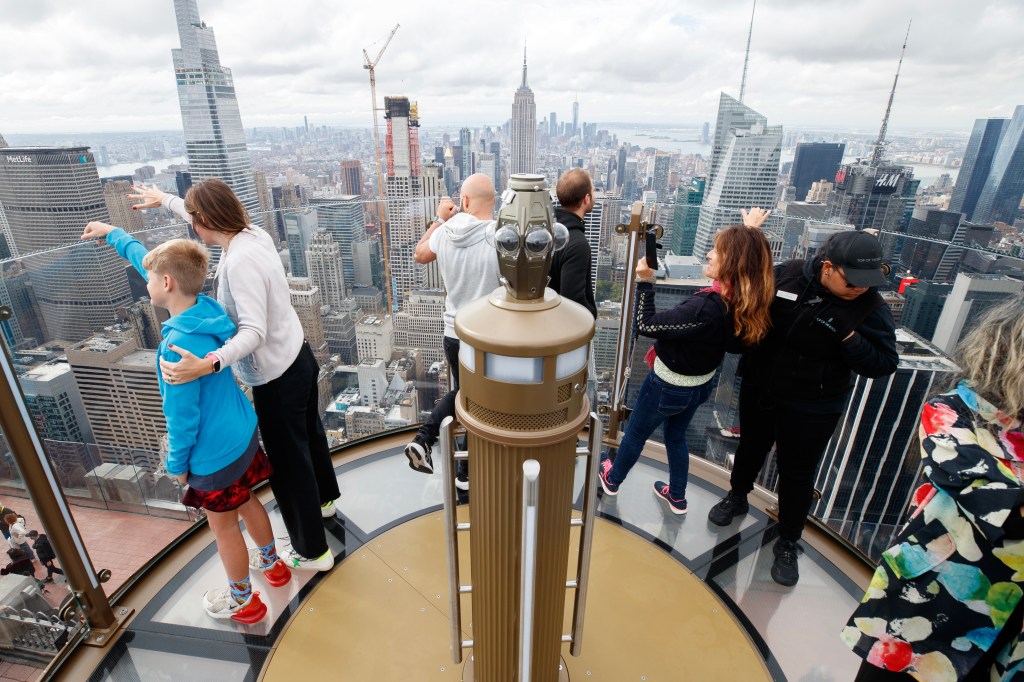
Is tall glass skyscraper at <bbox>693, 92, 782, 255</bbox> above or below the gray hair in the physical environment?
above

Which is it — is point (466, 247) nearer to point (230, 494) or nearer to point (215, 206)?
point (215, 206)

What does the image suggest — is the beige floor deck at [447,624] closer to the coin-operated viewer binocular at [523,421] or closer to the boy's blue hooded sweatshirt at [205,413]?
the coin-operated viewer binocular at [523,421]

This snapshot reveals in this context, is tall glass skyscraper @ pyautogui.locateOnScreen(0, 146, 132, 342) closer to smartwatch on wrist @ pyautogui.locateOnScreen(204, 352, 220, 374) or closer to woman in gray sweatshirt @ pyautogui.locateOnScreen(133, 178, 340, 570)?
woman in gray sweatshirt @ pyautogui.locateOnScreen(133, 178, 340, 570)

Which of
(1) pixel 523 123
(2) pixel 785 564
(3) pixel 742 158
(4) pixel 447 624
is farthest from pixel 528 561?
(1) pixel 523 123

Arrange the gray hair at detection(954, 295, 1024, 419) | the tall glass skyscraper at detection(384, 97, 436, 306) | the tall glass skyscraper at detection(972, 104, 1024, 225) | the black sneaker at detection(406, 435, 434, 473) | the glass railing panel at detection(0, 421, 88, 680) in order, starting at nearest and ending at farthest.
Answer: the gray hair at detection(954, 295, 1024, 419) → the black sneaker at detection(406, 435, 434, 473) → the glass railing panel at detection(0, 421, 88, 680) → the tall glass skyscraper at detection(384, 97, 436, 306) → the tall glass skyscraper at detection(972, 104, 1024, 225)

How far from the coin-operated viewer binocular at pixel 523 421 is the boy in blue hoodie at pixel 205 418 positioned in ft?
3.49

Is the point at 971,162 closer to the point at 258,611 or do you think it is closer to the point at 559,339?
the point at 559,339

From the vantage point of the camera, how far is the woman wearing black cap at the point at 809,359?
2072 mm

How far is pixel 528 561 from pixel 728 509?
207 centimetres

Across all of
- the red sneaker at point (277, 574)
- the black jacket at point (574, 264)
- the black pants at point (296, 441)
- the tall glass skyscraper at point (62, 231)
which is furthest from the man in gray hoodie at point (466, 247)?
the tall glass skyscraper at point (62, 231)

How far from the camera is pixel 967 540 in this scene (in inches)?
51.2

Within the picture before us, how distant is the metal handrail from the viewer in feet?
4.28

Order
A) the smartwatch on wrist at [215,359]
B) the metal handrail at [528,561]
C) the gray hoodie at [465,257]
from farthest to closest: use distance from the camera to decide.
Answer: the gray hoodie at [465,257] < the smartwatch on wrist at [215,359] < the metal handrail at [528,561]

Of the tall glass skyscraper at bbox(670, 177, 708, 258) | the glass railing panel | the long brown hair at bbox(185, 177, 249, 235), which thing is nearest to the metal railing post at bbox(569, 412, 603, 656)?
the long brown hair at bbox(185, 177, 249, 235)
